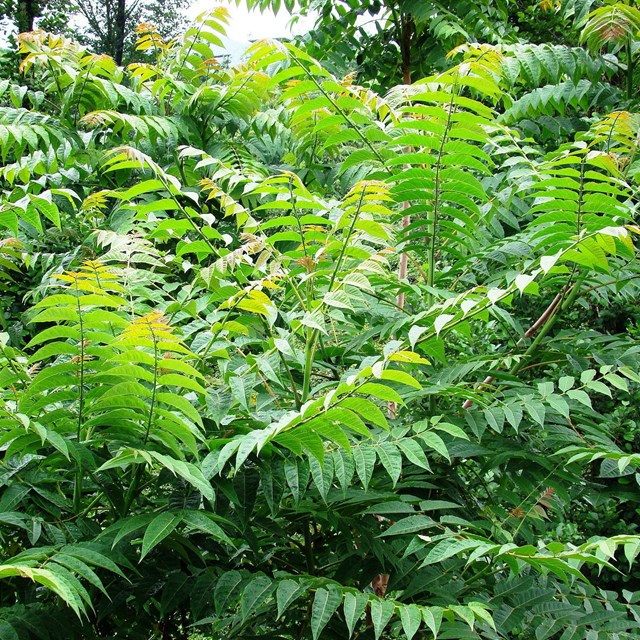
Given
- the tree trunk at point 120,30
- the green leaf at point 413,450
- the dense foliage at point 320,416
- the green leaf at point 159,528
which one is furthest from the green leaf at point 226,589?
the tree trunk at point 120,30

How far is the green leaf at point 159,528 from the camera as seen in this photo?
1.47 m

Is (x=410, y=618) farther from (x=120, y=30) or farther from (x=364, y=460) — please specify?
(x=120, y=30)

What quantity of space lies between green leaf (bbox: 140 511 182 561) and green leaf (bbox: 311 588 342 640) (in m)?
0.34

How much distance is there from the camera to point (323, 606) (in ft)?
5.27

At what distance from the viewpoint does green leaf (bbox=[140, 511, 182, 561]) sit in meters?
1.47

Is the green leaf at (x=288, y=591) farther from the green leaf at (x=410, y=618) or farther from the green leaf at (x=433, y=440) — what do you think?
the green leaf at (x=433, y=440)

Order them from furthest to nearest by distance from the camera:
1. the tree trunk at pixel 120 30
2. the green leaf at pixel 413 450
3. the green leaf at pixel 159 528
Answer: the tree trunk at pixel 120 30, the green leaf at pixel 413 450, the green leaf at pixel 159 528

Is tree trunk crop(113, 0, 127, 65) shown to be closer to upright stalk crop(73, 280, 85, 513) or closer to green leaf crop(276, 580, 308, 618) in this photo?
upright stalk crop(73, 280, 85, 513)

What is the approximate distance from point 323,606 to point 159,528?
15.2 inches

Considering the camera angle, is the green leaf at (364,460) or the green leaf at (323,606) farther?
the green leaf at (364,460)

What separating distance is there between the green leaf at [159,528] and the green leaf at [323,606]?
13.5 inches

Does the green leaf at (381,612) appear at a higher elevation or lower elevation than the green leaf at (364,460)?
lower

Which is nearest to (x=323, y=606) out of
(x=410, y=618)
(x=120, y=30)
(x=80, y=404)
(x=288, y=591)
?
(x=288, y=591)

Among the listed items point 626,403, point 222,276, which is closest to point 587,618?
point 222,276
